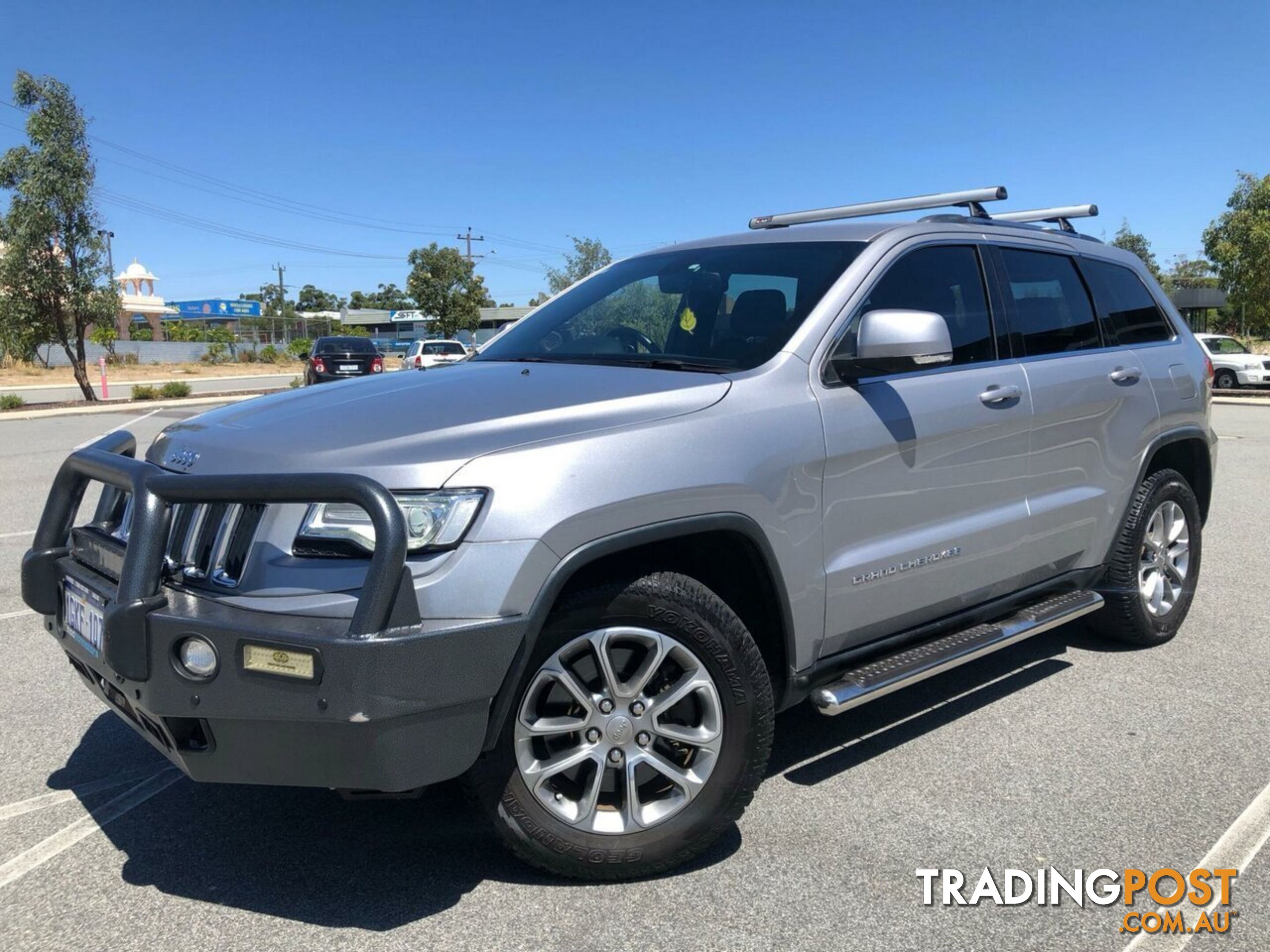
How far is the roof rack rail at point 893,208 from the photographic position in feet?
14.1

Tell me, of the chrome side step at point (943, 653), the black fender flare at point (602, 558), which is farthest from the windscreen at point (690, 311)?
the chrome side step at point (943, 653)

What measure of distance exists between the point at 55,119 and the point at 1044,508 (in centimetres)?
2603

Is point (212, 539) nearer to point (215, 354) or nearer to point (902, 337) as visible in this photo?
point (902, 337)

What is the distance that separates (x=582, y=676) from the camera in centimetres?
279

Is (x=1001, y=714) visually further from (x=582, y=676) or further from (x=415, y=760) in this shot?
(x=415, y=760)

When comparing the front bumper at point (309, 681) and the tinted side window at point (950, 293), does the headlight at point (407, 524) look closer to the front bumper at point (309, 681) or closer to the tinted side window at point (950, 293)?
the front bumper at point (309, 681)

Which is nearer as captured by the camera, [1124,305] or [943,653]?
[943,653]

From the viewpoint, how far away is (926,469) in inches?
140

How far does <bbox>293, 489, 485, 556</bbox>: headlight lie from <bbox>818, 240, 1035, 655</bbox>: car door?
4.06ft

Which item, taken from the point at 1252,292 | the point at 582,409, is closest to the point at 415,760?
the point at 582,409

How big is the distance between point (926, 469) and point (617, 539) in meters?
1.37

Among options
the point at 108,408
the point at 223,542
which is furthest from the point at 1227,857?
the point at 108,408

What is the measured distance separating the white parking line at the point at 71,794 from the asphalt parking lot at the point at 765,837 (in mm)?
13

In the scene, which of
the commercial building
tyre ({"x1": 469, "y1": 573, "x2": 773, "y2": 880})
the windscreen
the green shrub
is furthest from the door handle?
the green shrub
